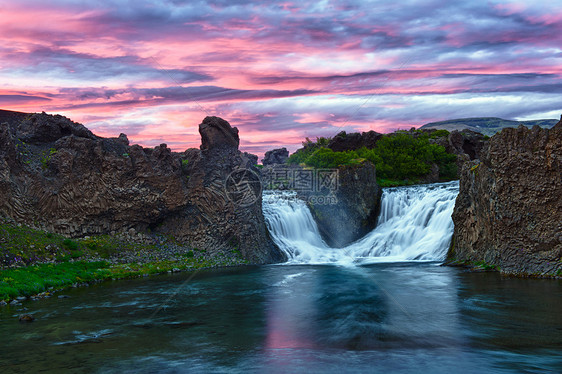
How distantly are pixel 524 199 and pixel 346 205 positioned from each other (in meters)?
25.2

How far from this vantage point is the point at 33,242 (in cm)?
3098

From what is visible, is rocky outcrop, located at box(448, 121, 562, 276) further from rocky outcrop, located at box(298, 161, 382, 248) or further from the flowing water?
rocky outcrop, located at box(298, 161, 382, 248)

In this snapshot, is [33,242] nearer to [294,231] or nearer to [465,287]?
[294,231]

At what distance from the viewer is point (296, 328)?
62.0 feet

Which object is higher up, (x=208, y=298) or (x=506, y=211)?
(x=506, y=211)

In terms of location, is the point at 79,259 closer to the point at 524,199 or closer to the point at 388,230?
the point at 524,199

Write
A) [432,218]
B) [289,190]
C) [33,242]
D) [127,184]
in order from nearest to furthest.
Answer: [33,242]
[127,184]
[432,218]
[289,190]

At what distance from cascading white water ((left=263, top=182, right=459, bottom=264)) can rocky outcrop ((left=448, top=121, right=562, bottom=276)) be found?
1037 centimetres

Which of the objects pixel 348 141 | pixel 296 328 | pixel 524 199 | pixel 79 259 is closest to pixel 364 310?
pixel 296 328

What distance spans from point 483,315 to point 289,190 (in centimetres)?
3949

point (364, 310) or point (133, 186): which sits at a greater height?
point (133, 186)

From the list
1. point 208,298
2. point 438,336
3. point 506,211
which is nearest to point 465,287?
point 506,211

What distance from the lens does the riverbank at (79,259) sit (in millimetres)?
25834

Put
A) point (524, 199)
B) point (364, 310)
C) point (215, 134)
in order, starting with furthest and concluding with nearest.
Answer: point (215, 134) → point (524, 199) → point (364, 310)
